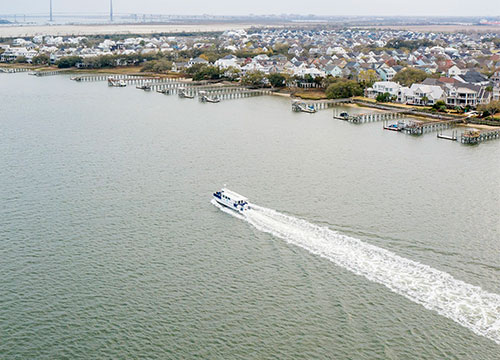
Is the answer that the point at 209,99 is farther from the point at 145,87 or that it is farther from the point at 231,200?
the point at 231,200

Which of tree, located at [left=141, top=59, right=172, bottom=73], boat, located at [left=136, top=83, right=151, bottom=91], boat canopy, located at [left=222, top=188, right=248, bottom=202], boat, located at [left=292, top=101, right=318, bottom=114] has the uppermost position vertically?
tree, located at [left=141, top=59, right=172, bottom=73]

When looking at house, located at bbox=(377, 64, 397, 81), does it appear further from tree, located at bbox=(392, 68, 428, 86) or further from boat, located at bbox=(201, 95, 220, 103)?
boat, located at bbox=(201, 95, 220, 103)

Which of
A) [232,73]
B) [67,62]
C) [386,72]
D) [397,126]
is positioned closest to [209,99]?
[232,73]

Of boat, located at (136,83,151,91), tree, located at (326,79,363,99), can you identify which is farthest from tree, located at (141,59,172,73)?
tree, located at (326,79,363,99)

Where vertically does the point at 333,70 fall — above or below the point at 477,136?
above

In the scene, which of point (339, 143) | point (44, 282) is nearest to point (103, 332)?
point (44, 282)

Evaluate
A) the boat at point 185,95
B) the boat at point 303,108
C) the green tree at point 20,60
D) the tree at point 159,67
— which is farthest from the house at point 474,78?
the green tree at point 20,60
